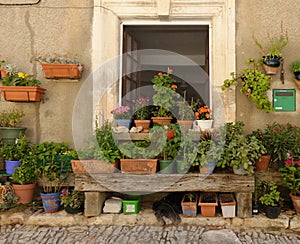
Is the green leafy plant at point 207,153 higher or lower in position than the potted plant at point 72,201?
higher

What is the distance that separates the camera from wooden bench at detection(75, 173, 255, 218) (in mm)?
3553

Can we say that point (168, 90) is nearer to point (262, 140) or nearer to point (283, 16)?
point (262, 140)

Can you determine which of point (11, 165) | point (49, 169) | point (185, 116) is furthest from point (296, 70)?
point (11, 165)

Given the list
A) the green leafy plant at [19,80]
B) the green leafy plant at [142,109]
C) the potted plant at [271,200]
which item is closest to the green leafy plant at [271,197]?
the potted plant at [271,200]

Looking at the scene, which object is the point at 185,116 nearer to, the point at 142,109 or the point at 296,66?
the point at 142,109

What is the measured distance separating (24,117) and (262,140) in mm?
3161

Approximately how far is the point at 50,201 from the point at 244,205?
7.38 feet

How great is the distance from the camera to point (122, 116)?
418 cm

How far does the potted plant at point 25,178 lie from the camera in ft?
12.5

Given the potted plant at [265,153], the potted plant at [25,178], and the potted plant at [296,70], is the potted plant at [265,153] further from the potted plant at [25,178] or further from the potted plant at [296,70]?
the potted plant at [25,178]

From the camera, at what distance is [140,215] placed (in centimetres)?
367

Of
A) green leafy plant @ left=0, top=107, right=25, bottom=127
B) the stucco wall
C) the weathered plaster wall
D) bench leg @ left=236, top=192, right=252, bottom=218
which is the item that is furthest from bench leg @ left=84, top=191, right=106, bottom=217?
the weathered plaster wall

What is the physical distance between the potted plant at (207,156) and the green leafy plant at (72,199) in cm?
142

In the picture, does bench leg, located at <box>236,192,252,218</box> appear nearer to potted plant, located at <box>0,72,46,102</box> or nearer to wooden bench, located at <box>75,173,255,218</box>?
wooden bench, located at <box>75,173,255,218</box>
